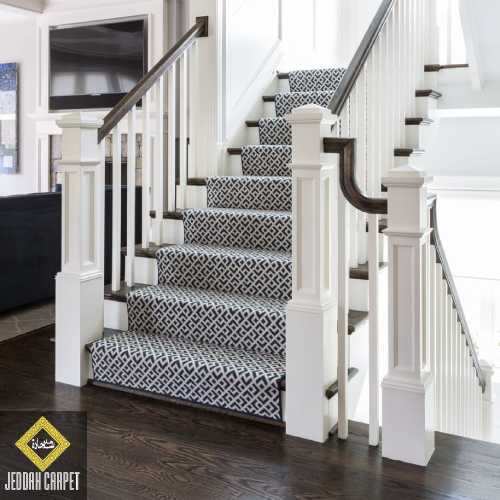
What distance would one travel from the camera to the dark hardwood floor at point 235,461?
1865mm

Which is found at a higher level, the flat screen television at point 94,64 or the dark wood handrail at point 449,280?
the flat screen television at point 94,64

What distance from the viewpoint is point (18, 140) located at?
7.51 meters

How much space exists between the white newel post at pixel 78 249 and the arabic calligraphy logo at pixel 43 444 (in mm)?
467

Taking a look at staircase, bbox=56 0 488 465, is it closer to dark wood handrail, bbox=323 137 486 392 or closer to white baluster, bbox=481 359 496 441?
dark wood handrail, bbox=323 137 486 392

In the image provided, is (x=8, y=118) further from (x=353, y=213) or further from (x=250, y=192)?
(x=353, y=213)

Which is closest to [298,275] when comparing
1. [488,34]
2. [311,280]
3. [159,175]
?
[311,280]

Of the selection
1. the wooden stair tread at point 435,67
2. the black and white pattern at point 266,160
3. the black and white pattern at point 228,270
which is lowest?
the black and white pattern at point 228,270

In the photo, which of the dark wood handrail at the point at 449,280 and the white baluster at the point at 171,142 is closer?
the dark wood handrail at the point at 449,280

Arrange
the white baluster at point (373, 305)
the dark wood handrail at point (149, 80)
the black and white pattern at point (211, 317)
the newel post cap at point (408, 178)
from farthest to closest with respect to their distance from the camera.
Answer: the dark wood handrail at point (149, 80) < the black and white pattern at point (211, 317) < the white baluster at point (373, 305) < the newel post cap at point (408, 178)

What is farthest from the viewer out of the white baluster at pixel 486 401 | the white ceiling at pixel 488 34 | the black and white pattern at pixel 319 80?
the black and white pattern at pixel 319 80

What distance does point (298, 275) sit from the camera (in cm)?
224

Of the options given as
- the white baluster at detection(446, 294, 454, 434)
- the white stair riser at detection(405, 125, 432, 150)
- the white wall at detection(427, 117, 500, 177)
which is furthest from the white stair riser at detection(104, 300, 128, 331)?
the white wall at detection(427, 117, 500, 177)

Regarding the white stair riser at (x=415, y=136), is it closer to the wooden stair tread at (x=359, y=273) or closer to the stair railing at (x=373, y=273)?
the stair railing at (x=373, y=273)

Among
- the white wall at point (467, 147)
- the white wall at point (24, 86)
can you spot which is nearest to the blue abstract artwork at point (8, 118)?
the white wall at point (24, 86)
